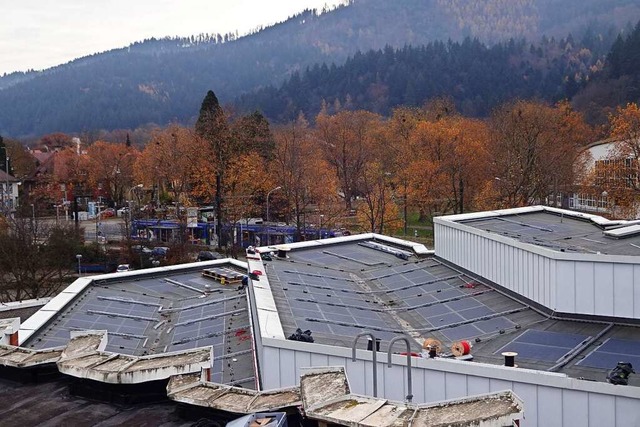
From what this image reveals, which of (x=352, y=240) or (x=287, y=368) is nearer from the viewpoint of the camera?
Answer: (x=287, y=368)

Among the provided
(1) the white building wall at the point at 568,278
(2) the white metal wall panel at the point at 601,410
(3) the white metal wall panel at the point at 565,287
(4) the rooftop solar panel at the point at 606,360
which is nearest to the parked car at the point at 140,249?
(1) the white building wall at the point at 568,278

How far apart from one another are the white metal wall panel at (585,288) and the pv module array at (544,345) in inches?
36.6

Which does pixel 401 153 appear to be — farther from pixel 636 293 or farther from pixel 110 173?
pixel 636 293

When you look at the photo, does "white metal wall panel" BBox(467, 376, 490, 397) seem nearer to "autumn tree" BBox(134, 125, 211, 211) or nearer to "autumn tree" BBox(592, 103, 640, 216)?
"autumn tree" BBox(592, 103, 640, 216)

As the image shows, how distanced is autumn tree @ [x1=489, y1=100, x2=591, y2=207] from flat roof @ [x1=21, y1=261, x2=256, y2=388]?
116 feet

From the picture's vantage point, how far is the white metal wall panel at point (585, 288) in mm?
14648

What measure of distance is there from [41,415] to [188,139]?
224 ft

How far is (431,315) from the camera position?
56.5 feet

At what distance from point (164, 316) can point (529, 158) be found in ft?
148

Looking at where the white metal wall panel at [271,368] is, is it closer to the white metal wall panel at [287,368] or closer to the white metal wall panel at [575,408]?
the white metal wall panel at [287,368]

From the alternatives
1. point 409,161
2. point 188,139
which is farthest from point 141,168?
point 409,161

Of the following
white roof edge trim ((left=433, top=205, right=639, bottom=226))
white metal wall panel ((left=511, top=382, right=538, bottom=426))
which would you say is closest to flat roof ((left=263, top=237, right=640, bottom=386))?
white roof edge trim ((left=433, top=205, right=639, bottom=226))

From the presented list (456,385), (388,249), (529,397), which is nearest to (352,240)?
(388,249)

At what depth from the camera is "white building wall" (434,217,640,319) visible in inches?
557
